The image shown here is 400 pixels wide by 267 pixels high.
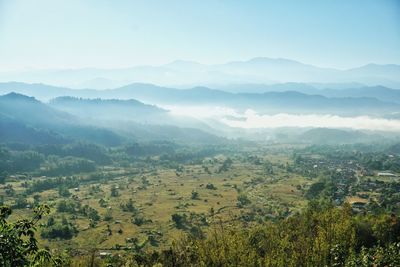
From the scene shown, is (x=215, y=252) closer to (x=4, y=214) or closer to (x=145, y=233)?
(x=4, y=214)

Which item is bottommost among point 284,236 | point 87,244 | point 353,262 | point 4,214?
point 87,244

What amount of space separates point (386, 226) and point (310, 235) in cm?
1242

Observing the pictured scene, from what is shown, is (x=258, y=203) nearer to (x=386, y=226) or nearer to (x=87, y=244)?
(x=87, y=244)

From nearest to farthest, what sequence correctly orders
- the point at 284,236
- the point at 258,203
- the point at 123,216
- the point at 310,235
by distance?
the point at 310,235, the point at 284,236, the point at 123,216, the point at 258,203

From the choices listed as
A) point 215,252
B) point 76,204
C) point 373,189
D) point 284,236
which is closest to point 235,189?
point 373,189

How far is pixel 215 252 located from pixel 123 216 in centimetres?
7861

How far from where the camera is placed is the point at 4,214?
15320mm

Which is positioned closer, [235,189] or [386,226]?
[386,226]

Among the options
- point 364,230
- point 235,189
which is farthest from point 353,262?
point 235,189

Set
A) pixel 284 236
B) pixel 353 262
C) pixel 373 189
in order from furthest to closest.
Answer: pixel 373 189 < pixel 284 236 < pixel 353 262

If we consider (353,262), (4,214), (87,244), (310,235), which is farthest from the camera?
(87,244)

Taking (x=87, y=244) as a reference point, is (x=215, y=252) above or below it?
above

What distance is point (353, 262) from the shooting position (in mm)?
44094

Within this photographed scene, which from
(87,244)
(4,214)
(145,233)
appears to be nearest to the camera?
(4,214)
